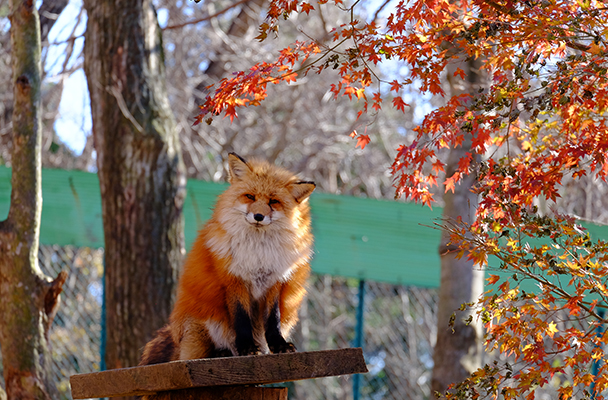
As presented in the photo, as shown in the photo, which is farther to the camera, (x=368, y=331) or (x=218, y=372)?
(x=368, y=331)

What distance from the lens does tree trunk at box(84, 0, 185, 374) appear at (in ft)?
15.4

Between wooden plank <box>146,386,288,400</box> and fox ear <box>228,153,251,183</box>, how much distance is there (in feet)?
3.25

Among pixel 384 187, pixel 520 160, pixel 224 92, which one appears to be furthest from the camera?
pixel 384 187

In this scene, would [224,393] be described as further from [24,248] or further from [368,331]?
[368,331]

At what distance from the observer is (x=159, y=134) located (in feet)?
15.7

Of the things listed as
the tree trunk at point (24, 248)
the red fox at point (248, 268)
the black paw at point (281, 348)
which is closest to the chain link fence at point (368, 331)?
the tree trunk at point (24, 248)

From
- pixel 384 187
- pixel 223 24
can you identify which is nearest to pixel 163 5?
pixel 223 24

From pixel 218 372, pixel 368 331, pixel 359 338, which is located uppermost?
pixel 218 372

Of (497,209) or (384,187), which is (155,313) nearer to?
(497,209)

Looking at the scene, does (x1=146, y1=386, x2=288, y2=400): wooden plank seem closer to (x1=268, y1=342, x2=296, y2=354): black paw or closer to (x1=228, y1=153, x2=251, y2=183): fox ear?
(x1=268, y1=342, x2=296, y2=354): black paw

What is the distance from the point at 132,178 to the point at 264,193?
6.75 feet

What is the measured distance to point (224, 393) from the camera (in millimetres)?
2787

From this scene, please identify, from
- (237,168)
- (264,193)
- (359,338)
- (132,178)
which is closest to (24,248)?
(132,178)

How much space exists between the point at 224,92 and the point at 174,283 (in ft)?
7.41
